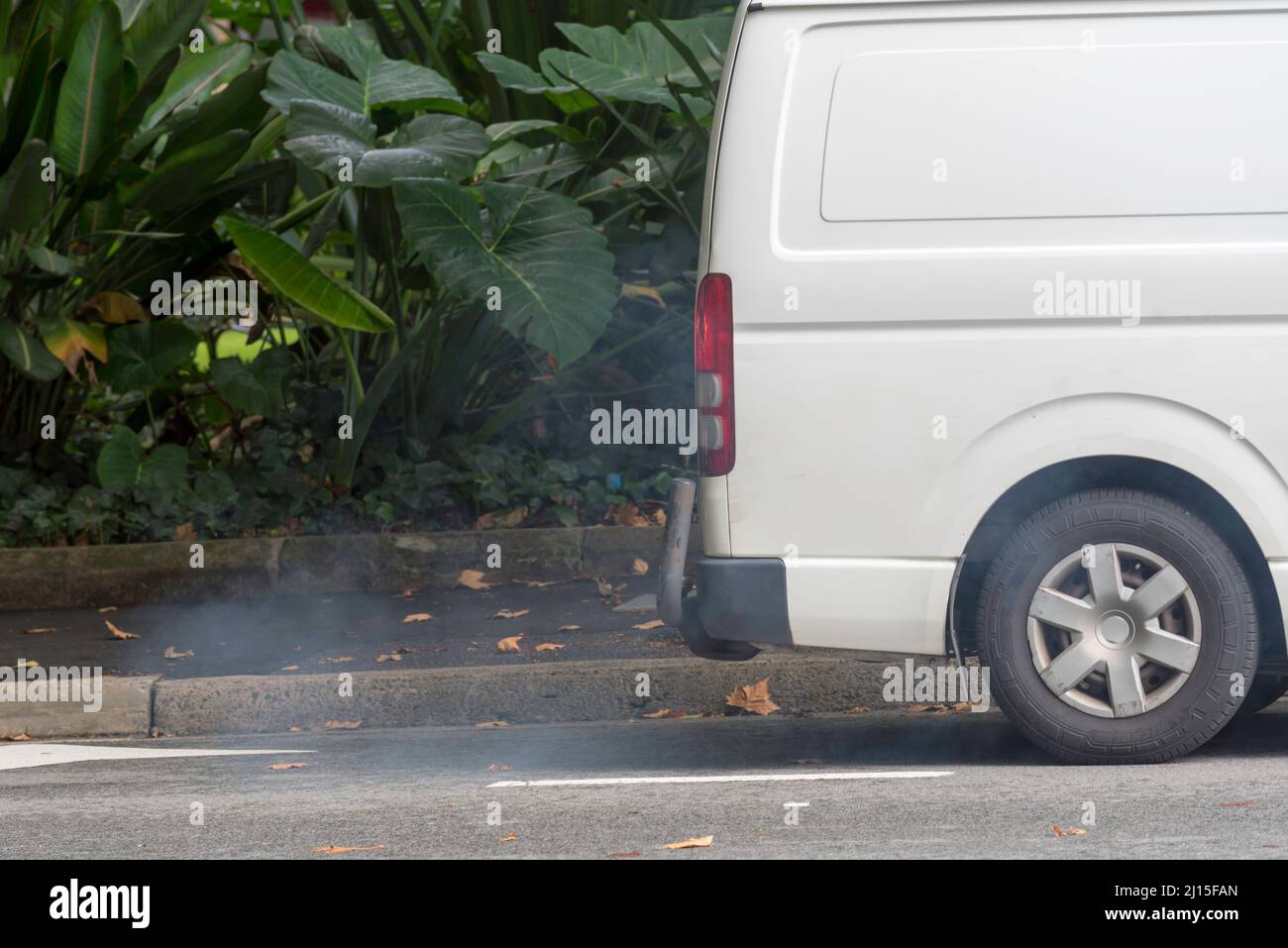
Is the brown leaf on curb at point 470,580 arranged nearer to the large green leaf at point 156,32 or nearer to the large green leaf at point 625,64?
the large green leaf at point 625,64

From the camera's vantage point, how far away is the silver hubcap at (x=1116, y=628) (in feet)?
15.9

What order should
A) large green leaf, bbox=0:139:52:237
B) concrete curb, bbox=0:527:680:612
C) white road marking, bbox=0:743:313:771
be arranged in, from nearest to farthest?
white road marking, bbox=0:743:313:771 < large green leaf, bbox=0:139:52:237 < concrete curb, bbox=0:527:680:612

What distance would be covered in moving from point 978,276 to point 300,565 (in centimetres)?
444

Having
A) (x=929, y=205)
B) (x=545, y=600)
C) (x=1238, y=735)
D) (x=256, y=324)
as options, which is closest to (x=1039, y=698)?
(x=1238, y=735)

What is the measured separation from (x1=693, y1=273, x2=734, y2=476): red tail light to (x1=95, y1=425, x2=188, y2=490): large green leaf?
15.2 feet

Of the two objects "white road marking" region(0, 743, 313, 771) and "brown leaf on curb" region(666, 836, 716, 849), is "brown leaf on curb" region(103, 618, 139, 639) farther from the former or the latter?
"brown leaf on curb" region(666, 836, 716, 849)

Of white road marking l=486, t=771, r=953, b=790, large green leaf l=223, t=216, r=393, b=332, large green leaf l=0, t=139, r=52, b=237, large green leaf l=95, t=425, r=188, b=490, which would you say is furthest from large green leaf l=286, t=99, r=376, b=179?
white road marking l=486, t=771, r=953, b=790

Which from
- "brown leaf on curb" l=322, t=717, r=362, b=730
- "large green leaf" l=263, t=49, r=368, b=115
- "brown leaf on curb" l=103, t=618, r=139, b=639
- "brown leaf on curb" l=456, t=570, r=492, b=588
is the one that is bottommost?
"brown leaf on curb" l=322, t=717, r=362, b=730

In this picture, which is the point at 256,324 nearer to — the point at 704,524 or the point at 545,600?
the point at 545,600

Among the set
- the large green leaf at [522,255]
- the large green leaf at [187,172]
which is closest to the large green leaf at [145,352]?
the large green leaf at [187,172]

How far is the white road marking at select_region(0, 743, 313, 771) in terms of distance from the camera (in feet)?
19.2

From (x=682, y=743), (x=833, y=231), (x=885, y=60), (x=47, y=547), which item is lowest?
(x=682, y=743)

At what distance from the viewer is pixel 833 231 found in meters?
4.84

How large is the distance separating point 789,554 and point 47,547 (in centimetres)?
476
